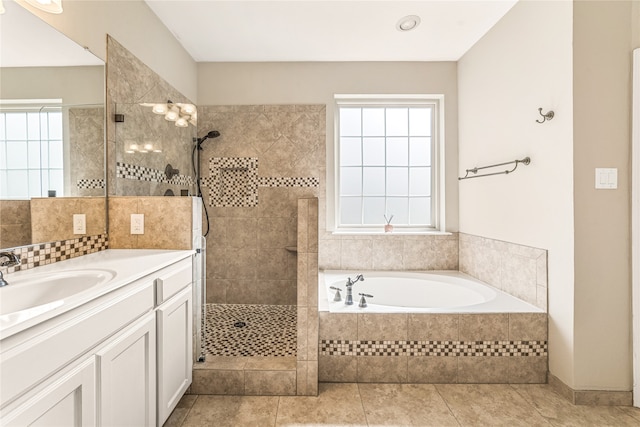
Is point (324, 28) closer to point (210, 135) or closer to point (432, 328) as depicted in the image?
point (210, 135)

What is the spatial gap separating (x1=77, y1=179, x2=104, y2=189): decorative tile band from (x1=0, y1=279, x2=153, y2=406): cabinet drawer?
2.53ft

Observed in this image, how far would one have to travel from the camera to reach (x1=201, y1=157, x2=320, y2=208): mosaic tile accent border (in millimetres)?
3172

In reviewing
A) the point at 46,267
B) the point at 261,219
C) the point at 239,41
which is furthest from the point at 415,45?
the point at 46,267

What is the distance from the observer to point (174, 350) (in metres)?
1.58

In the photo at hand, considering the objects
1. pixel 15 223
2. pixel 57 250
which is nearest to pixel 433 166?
pixel 57 250

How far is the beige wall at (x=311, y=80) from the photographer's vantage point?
3170 mm

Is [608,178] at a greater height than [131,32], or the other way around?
[131,32]

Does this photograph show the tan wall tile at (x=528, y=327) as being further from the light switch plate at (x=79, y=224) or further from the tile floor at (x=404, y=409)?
the light switch plate at (x=79, y=224)

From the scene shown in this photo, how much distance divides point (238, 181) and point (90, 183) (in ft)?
4.95

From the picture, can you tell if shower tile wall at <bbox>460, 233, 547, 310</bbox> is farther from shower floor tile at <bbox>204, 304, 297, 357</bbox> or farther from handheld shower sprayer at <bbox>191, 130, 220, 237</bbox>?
handheld shower sprayer at <bbox>191, 130, 220, 237</bbox>

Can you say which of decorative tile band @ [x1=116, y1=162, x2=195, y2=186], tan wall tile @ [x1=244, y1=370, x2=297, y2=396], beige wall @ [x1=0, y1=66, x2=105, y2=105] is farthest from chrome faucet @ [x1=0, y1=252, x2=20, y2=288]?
tan wall tile @ [x1=244, y1=370, x2=297, y2=396]

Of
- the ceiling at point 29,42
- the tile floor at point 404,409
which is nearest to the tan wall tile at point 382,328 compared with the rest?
the tile floor at point 404,409

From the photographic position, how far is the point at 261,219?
3188mm

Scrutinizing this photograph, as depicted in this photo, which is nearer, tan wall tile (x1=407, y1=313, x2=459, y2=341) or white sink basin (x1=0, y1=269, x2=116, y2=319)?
white sink basin (x1=0, y1=269, x2=116, y2=319)
